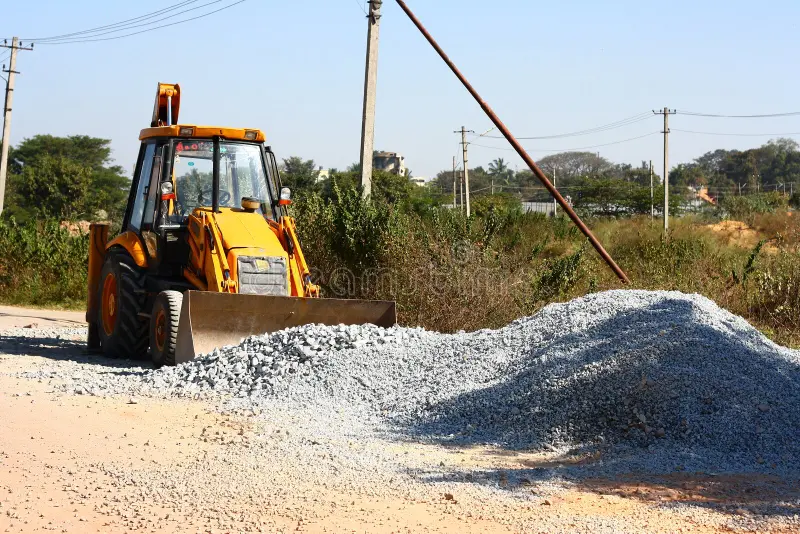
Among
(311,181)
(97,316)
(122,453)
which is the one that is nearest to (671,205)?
(311,181)

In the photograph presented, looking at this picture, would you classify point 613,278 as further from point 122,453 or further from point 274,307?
point 122,453

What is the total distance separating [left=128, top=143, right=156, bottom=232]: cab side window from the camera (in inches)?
428

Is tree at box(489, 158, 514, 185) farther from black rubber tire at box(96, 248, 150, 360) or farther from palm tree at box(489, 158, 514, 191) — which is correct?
black rubber tire at box(96, 248, 150, 360)

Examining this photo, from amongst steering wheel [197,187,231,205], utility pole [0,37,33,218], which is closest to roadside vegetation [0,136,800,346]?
steering wheel [197,187,231,205]

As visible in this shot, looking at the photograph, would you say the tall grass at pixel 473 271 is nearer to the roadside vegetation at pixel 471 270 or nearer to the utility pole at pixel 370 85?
the roadside vegetation at pixel 471 270

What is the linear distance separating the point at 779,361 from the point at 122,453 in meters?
5.23

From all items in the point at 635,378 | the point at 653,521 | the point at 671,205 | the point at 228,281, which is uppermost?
the point at 671,205

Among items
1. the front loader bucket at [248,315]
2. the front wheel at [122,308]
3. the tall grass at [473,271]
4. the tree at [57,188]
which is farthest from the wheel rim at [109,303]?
the tree at [57,188]

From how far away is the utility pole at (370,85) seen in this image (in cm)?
1499

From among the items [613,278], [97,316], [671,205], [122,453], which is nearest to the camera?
[122,453]

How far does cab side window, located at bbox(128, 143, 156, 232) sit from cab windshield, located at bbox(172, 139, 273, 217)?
0.41 metres

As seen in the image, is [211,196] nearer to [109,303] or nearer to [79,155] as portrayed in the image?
[109,303]

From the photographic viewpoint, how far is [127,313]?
1048 cm

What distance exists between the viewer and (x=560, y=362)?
798 cm
